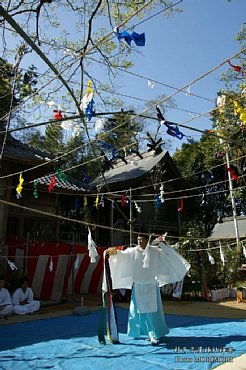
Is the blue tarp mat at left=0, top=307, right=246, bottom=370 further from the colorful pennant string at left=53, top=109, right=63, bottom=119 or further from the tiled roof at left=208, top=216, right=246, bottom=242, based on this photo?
the tiled roof at left=208, top=216, right=246, bottom=242

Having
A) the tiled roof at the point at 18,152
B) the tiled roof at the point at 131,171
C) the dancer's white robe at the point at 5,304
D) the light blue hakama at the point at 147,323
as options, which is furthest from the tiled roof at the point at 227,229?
the light blue hakama at the point at 147,323

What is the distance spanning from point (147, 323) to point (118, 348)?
0.66 meters

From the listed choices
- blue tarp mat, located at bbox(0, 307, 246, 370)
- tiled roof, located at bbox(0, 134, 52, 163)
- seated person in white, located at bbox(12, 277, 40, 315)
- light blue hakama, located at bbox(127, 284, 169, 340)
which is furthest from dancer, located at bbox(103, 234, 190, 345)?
tiled roof, located at bbox(0, 134, 52, 163)

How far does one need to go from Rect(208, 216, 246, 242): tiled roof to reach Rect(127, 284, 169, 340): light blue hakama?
15333 mm

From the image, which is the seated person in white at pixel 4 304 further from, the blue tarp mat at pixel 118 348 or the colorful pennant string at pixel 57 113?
the colorful pennant string at pixel 57 113

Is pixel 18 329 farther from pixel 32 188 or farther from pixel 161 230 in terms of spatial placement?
pixel 161 230

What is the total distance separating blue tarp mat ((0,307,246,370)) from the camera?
3.88 m

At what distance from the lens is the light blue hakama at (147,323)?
5.03 metres

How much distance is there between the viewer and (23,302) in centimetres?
796

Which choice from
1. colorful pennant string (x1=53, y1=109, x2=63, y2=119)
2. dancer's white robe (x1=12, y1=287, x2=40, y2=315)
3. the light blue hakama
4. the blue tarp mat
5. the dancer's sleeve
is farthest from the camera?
dancer's white robe (x1=12, y1=287, x2=40, y2=315)

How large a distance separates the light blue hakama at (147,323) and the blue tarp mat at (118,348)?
128mm

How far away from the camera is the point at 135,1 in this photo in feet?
22.3

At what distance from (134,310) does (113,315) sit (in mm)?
357

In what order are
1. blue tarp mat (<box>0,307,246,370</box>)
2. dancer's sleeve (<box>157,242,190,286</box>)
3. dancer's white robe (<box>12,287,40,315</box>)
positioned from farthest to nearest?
dancer's white robe (<box>12,287,40,315</box>) < dancer's sleeve (<box>157,242,190,286</box>) < blue tarp mat (<box>0,307,246,370</box>)
